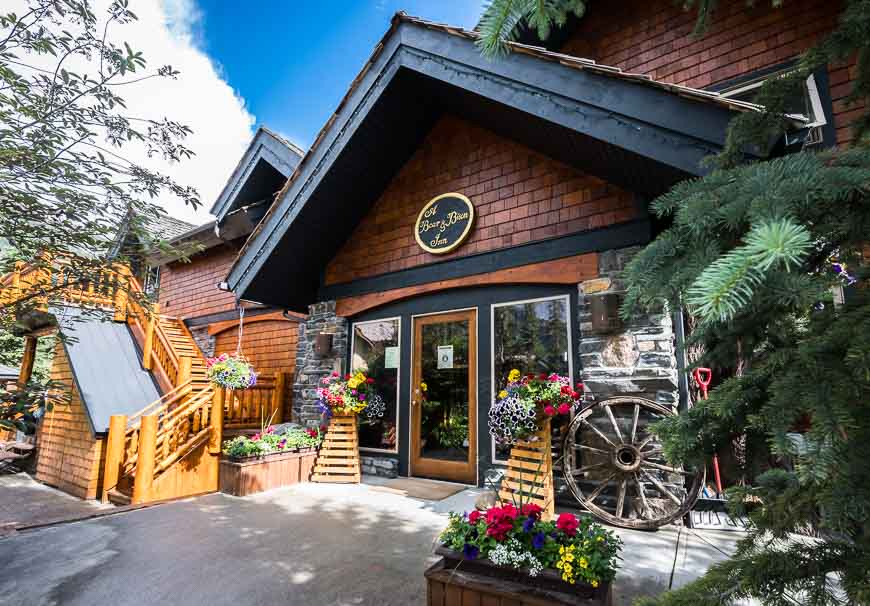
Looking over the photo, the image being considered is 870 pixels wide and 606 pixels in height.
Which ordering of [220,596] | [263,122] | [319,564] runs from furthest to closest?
[263,122] → [319,564] → [220,596]

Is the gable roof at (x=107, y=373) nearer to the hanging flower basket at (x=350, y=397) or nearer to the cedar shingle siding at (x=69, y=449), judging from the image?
the cedar shingle siding at (x=69, y=449)

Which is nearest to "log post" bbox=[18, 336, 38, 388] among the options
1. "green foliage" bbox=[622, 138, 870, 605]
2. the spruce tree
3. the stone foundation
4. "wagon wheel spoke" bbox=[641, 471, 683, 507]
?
the stone foundation

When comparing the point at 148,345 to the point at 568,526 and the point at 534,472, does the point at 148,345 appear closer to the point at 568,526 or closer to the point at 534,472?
the point at 534,472

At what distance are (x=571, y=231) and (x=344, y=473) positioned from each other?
4.11m

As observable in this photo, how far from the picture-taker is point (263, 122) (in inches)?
328

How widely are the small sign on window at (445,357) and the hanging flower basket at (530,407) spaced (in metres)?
1.38

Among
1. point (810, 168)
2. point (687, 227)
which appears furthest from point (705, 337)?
point (810, 168)

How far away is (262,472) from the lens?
532 centimetres

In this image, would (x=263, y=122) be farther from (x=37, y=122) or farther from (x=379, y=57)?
(x=37, y=122)

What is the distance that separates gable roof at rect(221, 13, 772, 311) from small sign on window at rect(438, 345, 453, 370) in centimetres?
251

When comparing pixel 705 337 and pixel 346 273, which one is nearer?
pixel 705 337

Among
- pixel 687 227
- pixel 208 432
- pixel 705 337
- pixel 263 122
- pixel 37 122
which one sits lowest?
pixel 208 432

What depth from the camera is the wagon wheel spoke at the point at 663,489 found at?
12.7 ft

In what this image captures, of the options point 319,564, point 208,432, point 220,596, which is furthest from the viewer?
point 208,432
